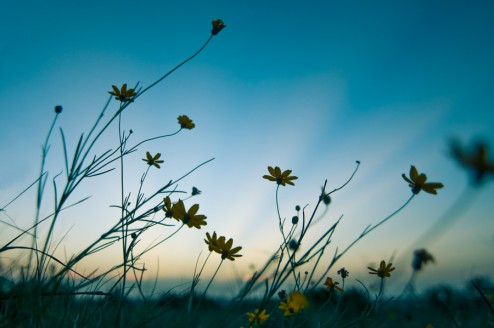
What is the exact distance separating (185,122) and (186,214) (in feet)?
2.82

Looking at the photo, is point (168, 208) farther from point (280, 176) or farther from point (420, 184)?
point (420, 184)

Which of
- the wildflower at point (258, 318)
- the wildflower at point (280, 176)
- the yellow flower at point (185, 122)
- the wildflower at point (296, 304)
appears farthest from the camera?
the yellow flower at point (185, 122)

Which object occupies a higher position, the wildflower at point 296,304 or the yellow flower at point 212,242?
the yellow flower at point 212,242

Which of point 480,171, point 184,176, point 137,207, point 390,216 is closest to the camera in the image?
point 480,171

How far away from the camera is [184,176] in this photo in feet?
5.31

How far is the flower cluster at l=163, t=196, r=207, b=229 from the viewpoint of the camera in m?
1.59

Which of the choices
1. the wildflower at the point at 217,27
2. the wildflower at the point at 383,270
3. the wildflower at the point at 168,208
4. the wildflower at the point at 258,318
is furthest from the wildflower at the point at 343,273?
the wildflower at the point at 217,27

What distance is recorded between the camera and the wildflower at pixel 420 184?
130 cm

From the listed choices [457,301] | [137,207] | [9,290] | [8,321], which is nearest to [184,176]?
[137,207]

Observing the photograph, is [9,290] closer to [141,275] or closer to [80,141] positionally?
[141,275]

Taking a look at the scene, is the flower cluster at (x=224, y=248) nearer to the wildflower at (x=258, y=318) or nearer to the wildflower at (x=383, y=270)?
the wildflower at (x=258, y=318)

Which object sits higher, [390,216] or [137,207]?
[137,207]

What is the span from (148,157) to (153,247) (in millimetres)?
908

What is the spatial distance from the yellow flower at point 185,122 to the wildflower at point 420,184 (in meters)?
1.43
